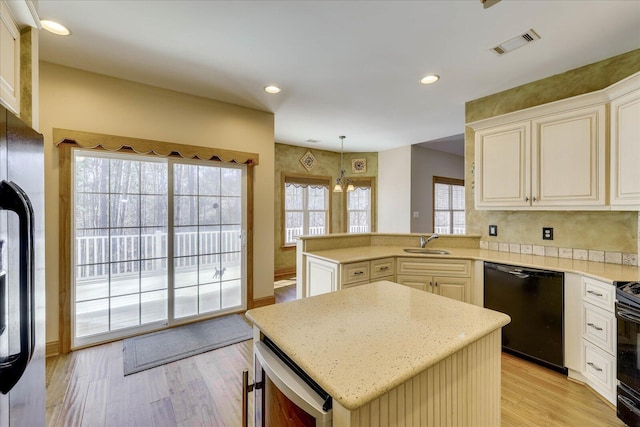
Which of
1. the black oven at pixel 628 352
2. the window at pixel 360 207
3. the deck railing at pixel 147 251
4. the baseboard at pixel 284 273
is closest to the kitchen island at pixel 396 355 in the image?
the black oven at pixel 628 352

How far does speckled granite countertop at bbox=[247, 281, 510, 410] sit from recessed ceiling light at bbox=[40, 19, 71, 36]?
8.29 feet

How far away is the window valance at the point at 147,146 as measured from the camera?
2564 mm

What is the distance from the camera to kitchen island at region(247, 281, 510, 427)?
75 centimetres

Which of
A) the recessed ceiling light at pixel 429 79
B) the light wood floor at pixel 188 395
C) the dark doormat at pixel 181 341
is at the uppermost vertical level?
the recessed ceiling light at pixel 429 79

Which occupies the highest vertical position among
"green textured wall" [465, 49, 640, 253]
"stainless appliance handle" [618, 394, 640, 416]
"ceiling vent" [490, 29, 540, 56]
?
"ceiling vent" [490, 29, 540, 56]

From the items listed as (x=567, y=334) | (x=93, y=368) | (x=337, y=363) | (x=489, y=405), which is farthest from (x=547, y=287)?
(x=93, y=368)

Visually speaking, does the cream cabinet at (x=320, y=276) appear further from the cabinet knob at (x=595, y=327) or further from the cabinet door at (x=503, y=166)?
the cabinet knob at (x=595, y=327)

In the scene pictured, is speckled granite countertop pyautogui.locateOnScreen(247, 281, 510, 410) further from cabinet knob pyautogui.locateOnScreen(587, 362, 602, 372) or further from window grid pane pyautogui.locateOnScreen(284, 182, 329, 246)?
window grid pane pyautogui.locateOnScreen(284, 182, 329, 246)

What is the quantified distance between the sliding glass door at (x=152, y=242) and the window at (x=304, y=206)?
2.16 meters

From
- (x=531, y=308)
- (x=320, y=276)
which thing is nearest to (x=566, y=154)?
(x=531, y=308)

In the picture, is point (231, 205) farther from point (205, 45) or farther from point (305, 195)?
point (305, 195)

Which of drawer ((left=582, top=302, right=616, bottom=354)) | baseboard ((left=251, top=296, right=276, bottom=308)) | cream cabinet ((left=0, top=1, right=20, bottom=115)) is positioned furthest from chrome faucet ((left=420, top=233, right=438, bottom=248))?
cream cabinet ((left=0, top=1, right=20, bottom=115))

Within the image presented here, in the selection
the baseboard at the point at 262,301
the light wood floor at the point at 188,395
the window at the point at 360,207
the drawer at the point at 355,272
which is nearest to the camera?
the light wood floor at the point at 188,395

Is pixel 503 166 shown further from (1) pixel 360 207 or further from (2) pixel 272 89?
(1) pixel 360 207
